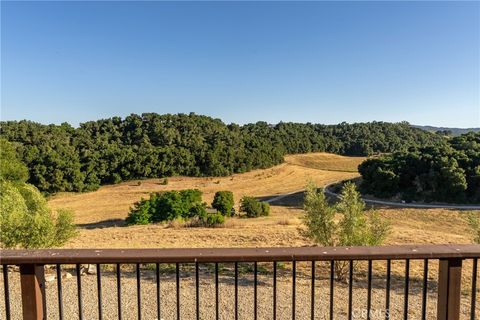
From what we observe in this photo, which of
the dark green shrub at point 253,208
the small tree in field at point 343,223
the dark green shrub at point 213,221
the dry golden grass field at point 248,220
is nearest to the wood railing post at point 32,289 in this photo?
the small tree in field at point 343,223

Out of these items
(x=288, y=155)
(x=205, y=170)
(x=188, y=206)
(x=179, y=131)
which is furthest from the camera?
(x=288, y=155)

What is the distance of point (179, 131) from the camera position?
2119 inches

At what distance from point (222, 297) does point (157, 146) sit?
41.3m

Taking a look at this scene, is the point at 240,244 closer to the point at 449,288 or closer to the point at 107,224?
the point at 449,288

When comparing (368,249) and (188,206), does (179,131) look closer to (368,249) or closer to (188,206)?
(188,206)

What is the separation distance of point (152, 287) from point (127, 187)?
3205 centimetres

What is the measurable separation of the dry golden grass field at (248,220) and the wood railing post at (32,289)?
41.6ft

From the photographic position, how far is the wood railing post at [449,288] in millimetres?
2146

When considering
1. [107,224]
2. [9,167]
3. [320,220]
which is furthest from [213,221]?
[9,167]

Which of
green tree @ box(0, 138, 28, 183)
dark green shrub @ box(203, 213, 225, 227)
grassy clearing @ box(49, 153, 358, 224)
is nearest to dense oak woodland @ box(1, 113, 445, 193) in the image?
grassy clearing @ box(49, 153, 358, 224)

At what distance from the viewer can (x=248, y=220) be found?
2642 cm

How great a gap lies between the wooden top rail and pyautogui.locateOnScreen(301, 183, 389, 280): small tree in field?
9380 millimetres

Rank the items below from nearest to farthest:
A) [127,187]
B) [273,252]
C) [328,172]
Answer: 1. [273,252]
2. [127,187]
3. [328,172]

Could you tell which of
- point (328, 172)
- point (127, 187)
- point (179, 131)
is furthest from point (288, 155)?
point (127, 187)
